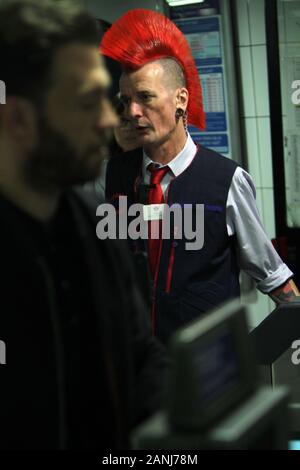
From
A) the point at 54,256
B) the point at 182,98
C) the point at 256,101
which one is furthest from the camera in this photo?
the point at 256,101

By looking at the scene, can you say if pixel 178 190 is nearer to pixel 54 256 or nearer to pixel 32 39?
pixel 54 256

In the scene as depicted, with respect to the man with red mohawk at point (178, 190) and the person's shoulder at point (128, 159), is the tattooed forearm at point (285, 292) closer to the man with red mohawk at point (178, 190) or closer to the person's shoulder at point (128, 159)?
the man with red mohawk at point (178, 190)

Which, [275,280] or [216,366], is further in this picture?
[275,280]

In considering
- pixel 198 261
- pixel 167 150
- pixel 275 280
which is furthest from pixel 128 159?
pixel 275 280

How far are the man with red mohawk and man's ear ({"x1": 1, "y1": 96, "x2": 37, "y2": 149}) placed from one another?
45.1 inches

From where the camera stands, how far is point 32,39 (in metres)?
1.11

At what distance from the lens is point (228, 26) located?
3.74 meters

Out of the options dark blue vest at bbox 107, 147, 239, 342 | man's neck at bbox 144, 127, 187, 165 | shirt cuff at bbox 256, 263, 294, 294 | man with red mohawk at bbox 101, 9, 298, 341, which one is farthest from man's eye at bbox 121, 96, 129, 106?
shirt cuff at bbox 256, 263, 294, 294

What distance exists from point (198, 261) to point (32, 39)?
1261mm

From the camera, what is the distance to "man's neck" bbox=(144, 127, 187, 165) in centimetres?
235

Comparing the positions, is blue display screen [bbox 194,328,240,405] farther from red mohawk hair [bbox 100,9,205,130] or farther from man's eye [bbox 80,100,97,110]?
red mohawk hair [bbox 100,9,205,130]

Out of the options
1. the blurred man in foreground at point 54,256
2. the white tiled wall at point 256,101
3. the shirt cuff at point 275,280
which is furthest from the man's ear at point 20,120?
the white tiled wall at point 256,101
